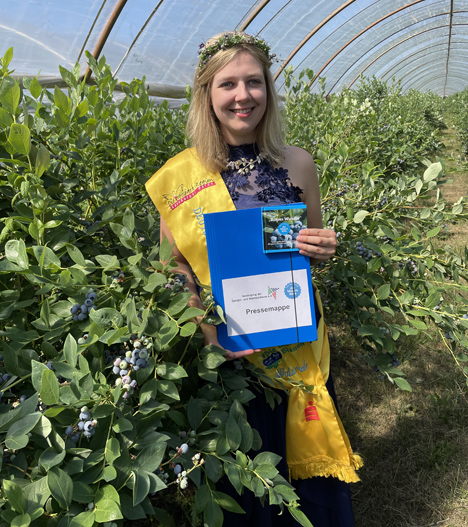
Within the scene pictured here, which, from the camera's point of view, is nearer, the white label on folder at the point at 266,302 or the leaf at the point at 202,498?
the leaf at the point at 202,498

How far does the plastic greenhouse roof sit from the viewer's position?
4.69 meters

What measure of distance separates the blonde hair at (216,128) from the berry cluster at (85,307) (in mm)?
701

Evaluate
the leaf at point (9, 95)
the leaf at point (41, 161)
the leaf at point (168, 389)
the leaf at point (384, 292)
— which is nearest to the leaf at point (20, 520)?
the leaf at point (168, 389)

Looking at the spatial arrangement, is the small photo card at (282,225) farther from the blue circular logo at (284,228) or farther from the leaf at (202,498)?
the leaf at (202,498)

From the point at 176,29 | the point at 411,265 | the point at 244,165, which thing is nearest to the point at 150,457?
the point at 244,165

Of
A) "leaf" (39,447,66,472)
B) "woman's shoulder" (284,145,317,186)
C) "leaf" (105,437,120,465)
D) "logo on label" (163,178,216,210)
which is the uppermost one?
"woman's shoulder" (284,145,317,186)

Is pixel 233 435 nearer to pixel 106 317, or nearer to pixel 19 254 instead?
pixel 106 317

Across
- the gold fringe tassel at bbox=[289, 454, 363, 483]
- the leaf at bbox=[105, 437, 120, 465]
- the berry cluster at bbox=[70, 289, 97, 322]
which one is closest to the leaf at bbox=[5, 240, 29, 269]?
the berry cluster at bbox=[70, 289, 97, 322]

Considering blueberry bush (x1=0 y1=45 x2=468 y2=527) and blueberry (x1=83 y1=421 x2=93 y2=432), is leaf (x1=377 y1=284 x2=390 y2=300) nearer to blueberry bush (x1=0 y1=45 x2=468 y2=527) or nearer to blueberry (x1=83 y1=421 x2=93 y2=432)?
blueberry bush (x1=0 y1=45 x2=468 y2=527)

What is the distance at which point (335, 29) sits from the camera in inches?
385

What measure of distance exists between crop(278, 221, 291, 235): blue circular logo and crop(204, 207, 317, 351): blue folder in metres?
0.05

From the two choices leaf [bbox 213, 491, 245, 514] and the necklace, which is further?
the necklace

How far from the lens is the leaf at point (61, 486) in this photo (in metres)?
0.59

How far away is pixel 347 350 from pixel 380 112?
376 cm
